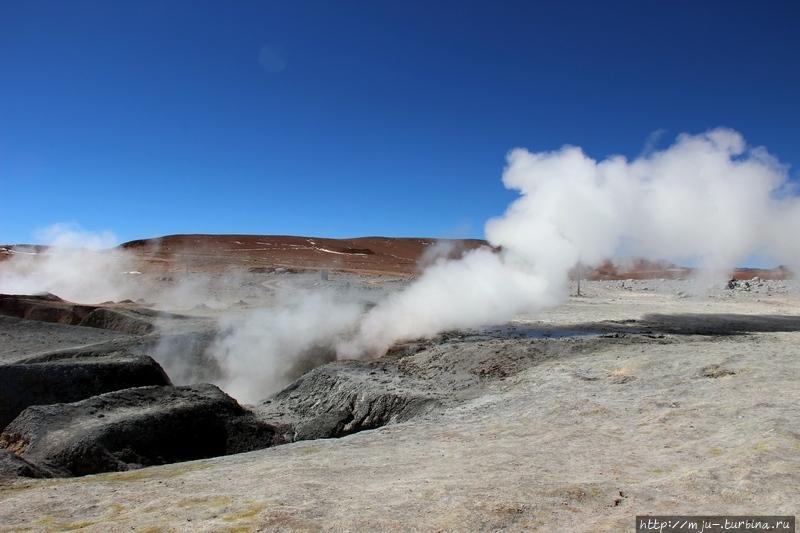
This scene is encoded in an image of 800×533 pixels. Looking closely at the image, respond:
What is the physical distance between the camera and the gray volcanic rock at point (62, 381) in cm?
827

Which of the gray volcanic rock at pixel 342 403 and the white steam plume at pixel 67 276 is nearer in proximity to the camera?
the gray volcanic rock at pixel 342 403

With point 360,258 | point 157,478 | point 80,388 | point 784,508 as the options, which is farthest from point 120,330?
point 360,258

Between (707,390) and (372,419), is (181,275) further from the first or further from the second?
(707,390)

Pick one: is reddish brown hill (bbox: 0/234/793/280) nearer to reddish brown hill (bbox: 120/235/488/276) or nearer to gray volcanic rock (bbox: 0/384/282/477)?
reddish brown hill (bbox: 120/235/488/276)

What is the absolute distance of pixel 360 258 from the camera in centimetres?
5603

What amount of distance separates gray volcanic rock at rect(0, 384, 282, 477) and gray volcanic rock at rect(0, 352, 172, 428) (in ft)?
4.85

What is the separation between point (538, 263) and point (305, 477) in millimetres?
12335

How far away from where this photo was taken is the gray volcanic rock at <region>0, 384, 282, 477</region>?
5.82 m

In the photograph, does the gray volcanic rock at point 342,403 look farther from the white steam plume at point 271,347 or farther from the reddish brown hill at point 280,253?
the reddish brown hill at point 280,253

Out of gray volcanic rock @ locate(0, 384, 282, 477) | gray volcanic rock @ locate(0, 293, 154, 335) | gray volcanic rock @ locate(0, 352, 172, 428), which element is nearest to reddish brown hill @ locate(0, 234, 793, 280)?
gray volcanic rock @ locate(0, 293, 154, 335)

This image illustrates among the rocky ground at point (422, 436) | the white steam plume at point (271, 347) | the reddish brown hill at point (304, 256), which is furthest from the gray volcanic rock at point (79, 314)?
the reddish brown hill at point (304, 256)

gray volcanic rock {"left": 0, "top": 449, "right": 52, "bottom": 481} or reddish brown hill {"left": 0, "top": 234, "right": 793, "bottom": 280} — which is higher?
reddish brown hill {"left": 0, "top": 234, "right": 793, "bottom": 280}

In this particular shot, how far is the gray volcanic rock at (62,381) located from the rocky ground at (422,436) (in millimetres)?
29

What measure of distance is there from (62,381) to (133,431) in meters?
3.10
